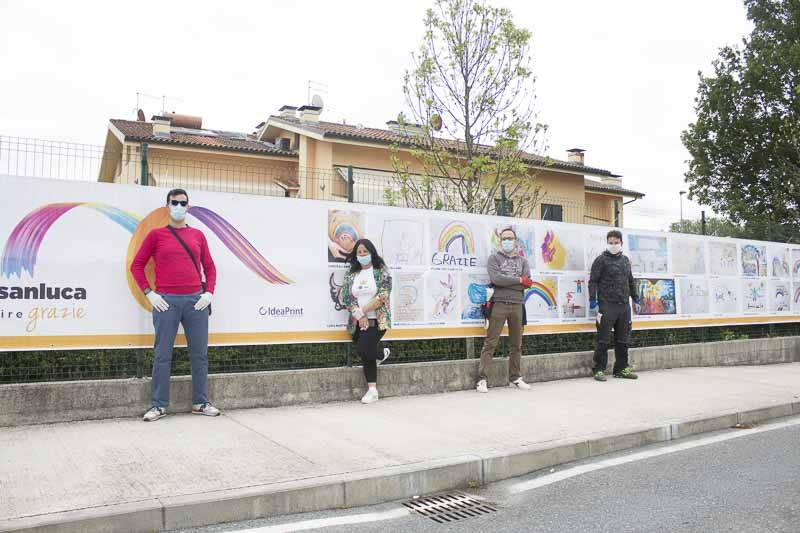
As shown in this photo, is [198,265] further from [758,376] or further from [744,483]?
[758,376]

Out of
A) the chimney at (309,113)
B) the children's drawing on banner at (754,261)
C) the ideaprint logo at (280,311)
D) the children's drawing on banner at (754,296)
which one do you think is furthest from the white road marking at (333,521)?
the chimney at (309,113)

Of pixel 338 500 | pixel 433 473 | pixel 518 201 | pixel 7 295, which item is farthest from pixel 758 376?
pixel 7 295

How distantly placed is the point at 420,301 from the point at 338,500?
163 inches

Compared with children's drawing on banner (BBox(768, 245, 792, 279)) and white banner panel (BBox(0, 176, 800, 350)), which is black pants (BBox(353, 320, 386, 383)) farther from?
children's drawing on banner (BBox(768, 245, 792, 279))

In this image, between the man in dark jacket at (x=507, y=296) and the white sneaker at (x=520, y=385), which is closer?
the man in dark jacket at (x=507, y=296)

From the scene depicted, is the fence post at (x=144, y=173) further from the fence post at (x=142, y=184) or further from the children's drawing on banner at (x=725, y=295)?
the children's drawing on banner at (x=725, y=295)

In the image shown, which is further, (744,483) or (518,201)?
(518,201)

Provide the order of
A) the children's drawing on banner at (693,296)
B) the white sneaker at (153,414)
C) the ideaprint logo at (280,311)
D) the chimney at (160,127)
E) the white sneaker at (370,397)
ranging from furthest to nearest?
the chimney at (160,127) < the children's drawing on banner at (693,296) < the white sneaker at (370,397) < the ideaprint logo at (280,311) < the white sneaker at (153,414)

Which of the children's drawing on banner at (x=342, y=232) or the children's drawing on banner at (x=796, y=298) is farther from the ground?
the children's drawing on banner at (x=342, y=232)

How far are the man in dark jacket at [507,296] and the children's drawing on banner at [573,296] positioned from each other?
1257 mm

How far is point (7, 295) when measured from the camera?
6.21 m

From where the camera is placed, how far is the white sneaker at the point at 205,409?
6625mm

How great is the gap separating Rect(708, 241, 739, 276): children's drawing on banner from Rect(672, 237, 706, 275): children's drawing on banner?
0.85ft

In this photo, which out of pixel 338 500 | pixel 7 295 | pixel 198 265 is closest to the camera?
pixel 338 500
